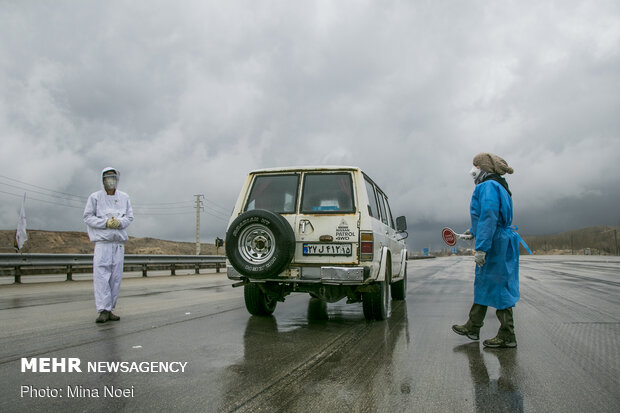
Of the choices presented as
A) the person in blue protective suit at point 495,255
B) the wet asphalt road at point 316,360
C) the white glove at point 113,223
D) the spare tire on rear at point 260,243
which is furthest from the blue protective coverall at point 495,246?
the white glove at point 113,223

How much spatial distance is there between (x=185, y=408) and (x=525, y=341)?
3.80 m

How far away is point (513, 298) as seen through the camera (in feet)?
15.4

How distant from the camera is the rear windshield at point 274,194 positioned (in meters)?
Answer: 6.24

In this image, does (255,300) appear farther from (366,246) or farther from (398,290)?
(398,290)

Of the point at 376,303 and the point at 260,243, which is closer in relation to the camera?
the point at 260,243

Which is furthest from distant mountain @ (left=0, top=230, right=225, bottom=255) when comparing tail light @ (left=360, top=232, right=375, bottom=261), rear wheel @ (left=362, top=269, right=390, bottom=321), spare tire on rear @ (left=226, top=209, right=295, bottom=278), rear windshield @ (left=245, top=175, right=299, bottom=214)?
tail light @ (left=360, top=232, right=375, bottom=261)

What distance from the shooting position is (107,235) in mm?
6320

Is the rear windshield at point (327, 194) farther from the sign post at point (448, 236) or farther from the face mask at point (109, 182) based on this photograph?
the face mask at point (109, 182)

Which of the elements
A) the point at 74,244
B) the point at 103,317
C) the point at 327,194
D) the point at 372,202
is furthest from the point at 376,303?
the point at 74,244

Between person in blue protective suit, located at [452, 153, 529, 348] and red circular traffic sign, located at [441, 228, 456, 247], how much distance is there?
38.8 inches

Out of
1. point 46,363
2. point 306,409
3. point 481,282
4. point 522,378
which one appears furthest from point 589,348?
point 46,363

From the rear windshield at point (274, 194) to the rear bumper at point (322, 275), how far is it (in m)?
0.85

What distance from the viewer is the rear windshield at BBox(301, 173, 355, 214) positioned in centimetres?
599

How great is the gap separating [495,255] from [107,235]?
499 centimetres
